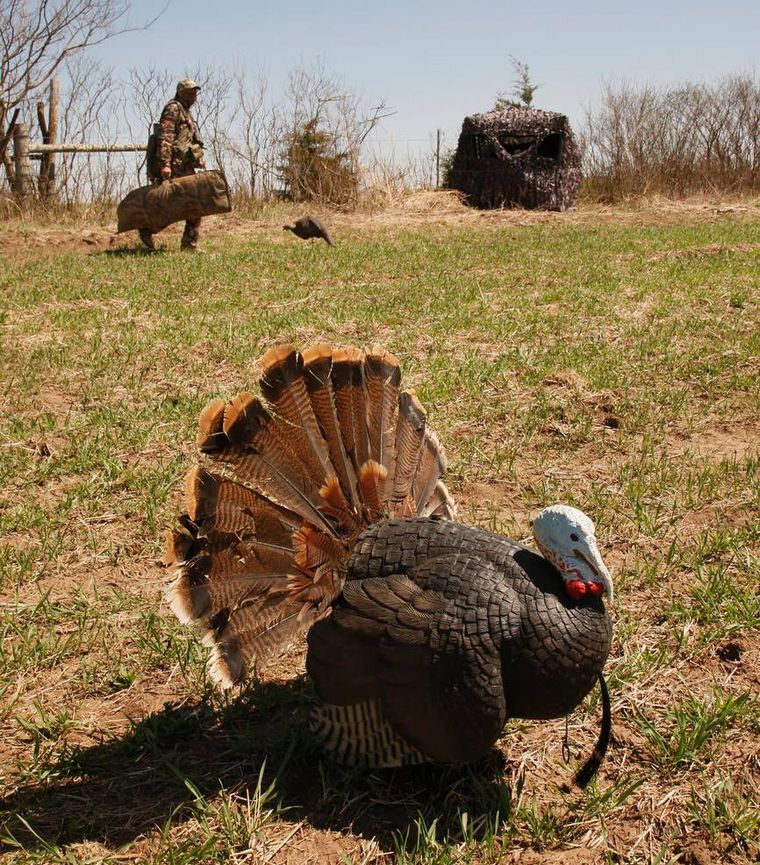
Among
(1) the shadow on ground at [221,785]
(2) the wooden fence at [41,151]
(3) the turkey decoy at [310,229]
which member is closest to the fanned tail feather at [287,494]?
(1) the shadow on ground at [221,785]

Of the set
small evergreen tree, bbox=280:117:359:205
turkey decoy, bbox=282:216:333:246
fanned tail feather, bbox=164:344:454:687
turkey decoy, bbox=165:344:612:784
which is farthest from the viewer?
small evergreen tree, bbox=280:117:359:205

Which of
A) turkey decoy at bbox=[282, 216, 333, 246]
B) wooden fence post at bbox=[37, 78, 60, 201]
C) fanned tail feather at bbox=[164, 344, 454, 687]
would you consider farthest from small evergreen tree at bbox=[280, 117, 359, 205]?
fanned tail feather at bbox=[164, 344, 454, 687]

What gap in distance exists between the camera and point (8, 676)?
9.44ft

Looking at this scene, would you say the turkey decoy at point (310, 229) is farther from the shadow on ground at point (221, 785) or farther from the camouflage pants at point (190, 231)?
the shadow on ground at point (221, 785)

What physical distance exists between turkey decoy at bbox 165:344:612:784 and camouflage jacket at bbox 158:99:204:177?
949 cm

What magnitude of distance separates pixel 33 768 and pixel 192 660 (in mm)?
624

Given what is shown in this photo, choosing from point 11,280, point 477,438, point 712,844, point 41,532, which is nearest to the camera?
point 712,844

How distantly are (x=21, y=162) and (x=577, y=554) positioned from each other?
15.4 meters

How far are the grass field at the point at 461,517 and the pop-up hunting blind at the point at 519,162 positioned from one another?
10910 mm

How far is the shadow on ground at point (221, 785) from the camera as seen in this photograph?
230 centimetres

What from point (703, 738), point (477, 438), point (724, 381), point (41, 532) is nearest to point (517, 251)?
point (724, 381)

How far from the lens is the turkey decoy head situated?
2.19 metres

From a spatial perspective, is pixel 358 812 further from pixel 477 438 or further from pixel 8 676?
pixel 477 438

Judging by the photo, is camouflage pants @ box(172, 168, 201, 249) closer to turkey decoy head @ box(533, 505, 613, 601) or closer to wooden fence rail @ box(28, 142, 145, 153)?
wooden fence rail @ box(28, 142, 145, 153)
